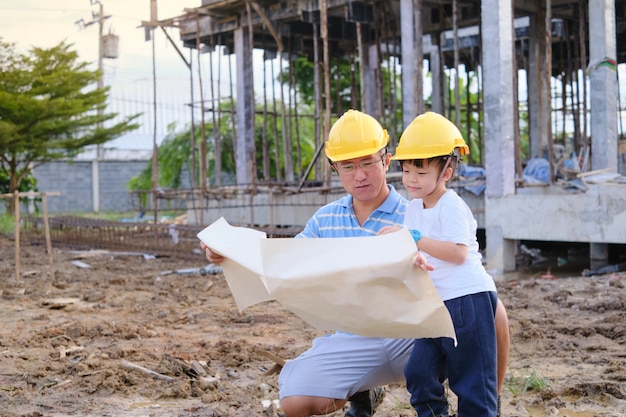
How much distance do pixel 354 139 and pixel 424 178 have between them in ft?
1.13

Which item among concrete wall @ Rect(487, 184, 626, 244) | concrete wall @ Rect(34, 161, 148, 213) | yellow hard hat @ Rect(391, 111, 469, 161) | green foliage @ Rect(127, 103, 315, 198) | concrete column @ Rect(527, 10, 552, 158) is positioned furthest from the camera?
concrete wall @ Rect(34, 161, 148, 213)

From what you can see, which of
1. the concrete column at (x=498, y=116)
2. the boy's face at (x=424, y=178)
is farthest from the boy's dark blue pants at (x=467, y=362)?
the concrete column at (x=498, y=116)

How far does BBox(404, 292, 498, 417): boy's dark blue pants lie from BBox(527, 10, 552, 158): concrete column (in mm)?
12416

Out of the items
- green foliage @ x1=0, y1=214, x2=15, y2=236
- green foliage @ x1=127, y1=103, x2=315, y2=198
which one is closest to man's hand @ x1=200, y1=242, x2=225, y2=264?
green foliage @ x1=0, y1=214, x2=15, y2=236

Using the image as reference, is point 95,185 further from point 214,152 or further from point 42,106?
point 42,106

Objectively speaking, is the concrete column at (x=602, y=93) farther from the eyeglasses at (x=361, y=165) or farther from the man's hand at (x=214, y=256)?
the man's hand at (x=214, y=256)

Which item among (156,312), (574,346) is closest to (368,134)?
(574,346)

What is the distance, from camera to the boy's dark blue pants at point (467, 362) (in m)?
3.06

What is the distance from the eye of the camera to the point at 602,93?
10.9 m

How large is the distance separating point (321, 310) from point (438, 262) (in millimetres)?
491

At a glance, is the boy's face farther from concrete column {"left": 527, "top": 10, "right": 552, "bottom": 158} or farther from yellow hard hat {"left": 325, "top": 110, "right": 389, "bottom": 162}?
concrete column {"left": 527, "top": 10, "right": 552, "bottom": 158}

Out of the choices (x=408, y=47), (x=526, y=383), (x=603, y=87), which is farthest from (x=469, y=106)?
(x=526, y=383)

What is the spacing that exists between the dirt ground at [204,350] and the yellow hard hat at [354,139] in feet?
5.81

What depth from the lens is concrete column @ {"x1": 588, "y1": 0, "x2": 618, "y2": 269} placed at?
10930 mm
